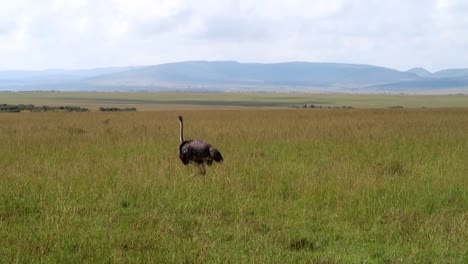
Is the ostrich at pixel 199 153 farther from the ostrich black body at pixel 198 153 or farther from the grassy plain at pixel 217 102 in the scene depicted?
the grassy plain at pixel 217 102

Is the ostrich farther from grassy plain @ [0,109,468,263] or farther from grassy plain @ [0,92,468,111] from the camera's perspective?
grassy plain @ [0,92,468,111]

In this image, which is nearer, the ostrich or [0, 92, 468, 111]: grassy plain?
the ostrich

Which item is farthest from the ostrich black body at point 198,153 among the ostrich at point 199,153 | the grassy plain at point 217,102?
the grassy plain at point 217,102

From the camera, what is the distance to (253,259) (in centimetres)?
602

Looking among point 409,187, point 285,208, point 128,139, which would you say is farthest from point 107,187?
point 128,139

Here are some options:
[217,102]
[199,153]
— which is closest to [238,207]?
[199,153]

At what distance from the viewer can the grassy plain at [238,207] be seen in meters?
6.36

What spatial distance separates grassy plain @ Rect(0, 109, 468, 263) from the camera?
6355mm

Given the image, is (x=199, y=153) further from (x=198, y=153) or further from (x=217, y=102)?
(x=217, y=102)

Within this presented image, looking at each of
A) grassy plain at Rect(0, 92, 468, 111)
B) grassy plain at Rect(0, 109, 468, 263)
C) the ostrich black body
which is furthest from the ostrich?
grassy plain at Rect(0, 92, 468, 111)

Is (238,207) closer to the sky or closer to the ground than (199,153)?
closer to the ground

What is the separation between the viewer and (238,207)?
838cm

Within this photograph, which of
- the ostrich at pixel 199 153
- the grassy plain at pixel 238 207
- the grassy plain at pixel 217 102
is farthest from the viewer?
the grassy plain at pixel 217 102

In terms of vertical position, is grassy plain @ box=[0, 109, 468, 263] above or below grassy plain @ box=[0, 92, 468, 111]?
above
